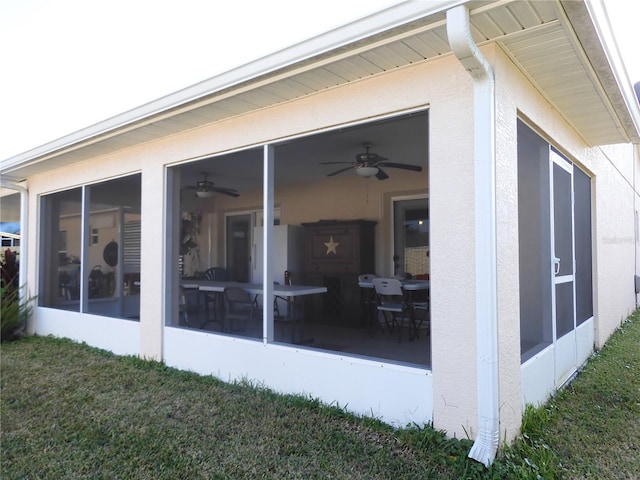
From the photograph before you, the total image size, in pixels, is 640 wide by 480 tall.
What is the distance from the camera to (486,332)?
240 cm

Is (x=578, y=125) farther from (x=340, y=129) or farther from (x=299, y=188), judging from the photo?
(x=299, y=188)

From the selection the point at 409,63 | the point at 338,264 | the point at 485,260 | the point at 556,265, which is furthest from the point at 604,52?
the point at 338,264

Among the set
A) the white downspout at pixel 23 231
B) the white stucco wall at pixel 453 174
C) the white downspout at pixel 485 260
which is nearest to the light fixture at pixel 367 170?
the white stucco wall at pixel 453 174

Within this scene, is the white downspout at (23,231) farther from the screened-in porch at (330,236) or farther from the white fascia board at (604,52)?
the white fascia board at (604,52)

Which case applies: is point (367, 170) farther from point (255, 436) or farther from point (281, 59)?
point (255, 436)

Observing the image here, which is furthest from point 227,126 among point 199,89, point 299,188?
point 299,188

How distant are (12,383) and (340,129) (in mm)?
4199

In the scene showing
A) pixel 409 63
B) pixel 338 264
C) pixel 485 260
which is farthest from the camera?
pixel 338 264

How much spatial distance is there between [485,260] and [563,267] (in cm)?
217

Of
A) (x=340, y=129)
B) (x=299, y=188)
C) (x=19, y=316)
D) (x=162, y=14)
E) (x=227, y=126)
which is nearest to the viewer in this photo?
(x=340, y=129)

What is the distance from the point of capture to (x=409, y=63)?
112 inches

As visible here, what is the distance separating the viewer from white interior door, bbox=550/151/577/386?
3.74 meters

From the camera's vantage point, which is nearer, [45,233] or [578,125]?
[578,125]

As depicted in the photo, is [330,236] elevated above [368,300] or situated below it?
above
